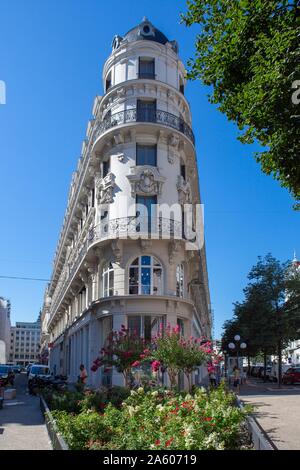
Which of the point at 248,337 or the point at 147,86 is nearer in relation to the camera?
the point at 147,86

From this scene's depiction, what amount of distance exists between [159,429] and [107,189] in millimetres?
21150

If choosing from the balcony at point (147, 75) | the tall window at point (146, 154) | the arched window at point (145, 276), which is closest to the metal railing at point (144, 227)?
the arched window at point (145, 276)

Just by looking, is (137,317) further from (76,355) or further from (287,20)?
(287,20)

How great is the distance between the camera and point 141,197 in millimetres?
28016

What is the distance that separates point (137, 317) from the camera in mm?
26281

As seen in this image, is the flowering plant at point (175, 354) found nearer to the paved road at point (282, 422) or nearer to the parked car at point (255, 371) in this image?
the paved road at point (282, 422)

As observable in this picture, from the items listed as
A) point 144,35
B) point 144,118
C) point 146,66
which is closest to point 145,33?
point 144,35

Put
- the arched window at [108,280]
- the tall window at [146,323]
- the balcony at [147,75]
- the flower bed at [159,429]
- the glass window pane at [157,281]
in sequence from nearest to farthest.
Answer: the flower bed at [159,429], the tall window at [146,323], the glass window pane at [157,281], the arched window at [108,280], the balcony at [147,75]

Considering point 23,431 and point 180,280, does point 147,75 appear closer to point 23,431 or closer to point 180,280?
point 180,280

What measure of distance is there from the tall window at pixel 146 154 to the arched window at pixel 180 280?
622 centimetres

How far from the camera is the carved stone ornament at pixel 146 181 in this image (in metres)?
27.7

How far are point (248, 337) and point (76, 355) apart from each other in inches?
589

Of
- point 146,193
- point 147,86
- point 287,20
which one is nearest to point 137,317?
point 146,193

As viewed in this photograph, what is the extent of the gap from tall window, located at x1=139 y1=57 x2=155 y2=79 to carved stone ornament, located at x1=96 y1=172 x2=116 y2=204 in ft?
21.8
